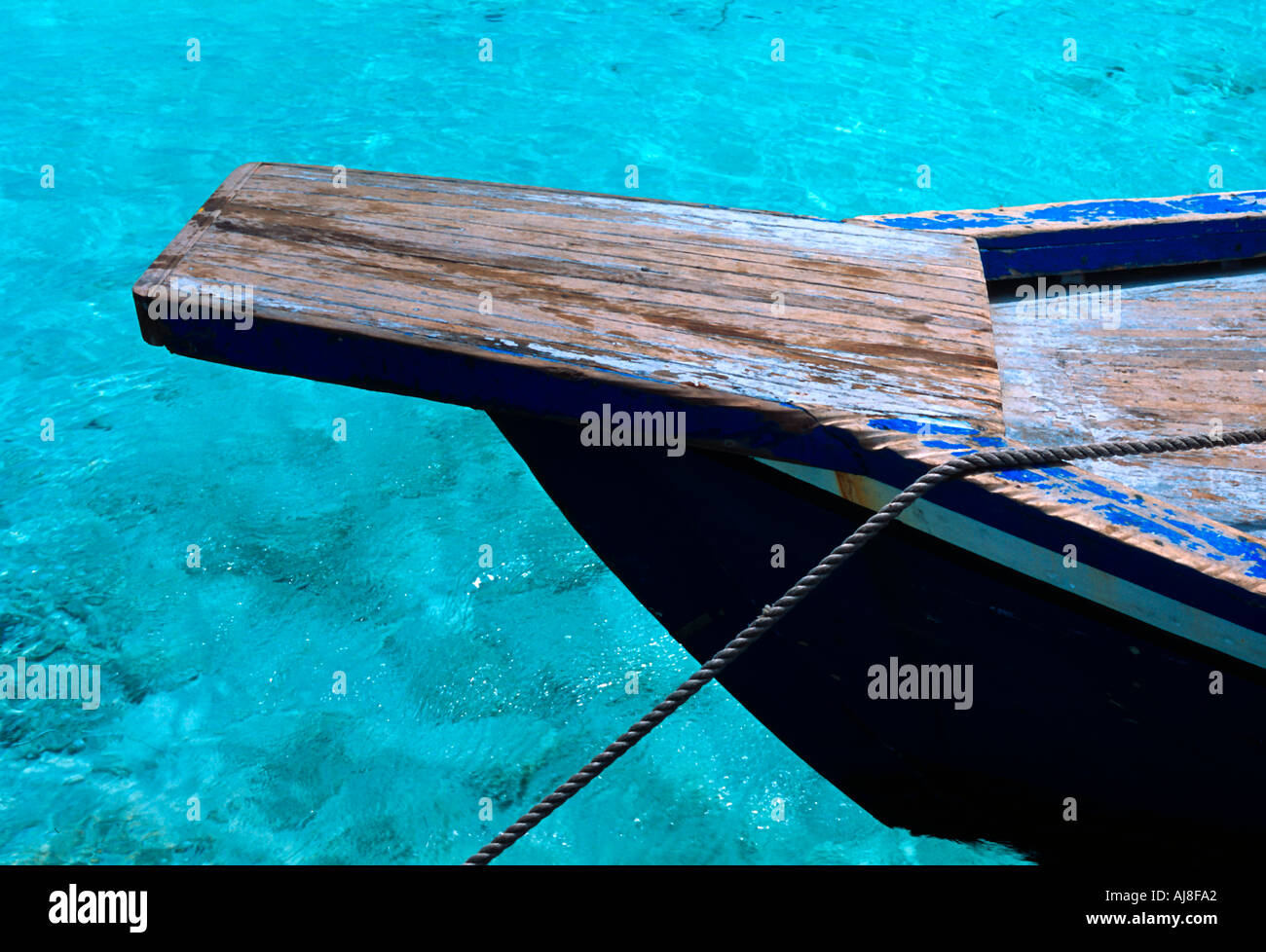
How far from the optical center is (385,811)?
3166 millimetres

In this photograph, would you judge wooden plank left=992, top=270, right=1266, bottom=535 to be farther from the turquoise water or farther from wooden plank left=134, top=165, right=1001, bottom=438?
the turquoise water

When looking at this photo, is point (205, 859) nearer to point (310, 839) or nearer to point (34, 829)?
point (310, 839)

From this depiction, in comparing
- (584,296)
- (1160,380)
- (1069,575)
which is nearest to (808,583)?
(1069,575)

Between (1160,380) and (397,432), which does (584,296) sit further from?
(397,432)

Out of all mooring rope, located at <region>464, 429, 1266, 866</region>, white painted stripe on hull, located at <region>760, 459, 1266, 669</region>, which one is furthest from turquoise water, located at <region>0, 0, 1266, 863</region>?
white painted stripe on hull, located at <region>760, 459, 1266, 669</region>

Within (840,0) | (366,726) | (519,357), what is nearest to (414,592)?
(366,726)

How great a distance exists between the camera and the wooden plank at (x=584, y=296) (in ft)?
6.03

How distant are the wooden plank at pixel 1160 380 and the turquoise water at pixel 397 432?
4.71ft

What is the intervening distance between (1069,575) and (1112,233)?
1.46 m

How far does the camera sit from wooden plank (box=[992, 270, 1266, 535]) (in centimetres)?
207

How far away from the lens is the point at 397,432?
481cm

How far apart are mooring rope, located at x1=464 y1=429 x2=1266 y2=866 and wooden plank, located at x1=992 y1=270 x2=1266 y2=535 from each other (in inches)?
9.7

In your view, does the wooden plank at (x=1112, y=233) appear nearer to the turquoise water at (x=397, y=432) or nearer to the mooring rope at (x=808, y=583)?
the mooring rope at (x=808, y=583)

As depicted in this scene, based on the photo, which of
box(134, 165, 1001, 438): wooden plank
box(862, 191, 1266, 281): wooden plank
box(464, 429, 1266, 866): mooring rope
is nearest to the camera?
box(464, 429, 1266, 866): mooring rope
